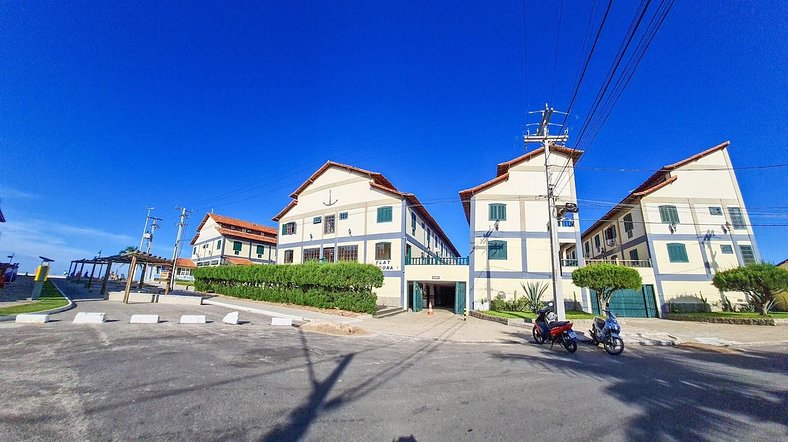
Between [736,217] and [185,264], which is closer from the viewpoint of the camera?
[736,217]

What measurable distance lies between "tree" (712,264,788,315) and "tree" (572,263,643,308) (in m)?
5.42

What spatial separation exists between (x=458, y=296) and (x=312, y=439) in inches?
841

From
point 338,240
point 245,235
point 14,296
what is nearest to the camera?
point 14,296

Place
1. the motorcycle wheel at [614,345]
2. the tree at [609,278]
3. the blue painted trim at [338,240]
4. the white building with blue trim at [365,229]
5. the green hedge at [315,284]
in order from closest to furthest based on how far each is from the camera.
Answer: the motorcycle wheel at [614,345]
the tree at [609,278]
the green hedge at [315,284]
the white building with blue trim at [365,229]
the blue painted trim at [338,240]

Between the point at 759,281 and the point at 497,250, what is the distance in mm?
13774

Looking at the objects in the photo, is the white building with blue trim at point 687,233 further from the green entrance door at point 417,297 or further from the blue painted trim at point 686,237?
the green entrance door at point 417,297

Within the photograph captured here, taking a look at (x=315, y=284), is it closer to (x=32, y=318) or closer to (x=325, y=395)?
(x=32, y=318)

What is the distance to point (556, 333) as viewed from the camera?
33.5 feet

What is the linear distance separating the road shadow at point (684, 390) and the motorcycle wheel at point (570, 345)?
36 cm

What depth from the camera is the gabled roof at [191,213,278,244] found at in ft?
147

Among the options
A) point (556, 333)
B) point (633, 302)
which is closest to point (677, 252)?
point (633, 302)

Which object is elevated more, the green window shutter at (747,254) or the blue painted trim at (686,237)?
the blue painted trim at (686,237)

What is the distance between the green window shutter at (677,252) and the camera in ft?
76.9

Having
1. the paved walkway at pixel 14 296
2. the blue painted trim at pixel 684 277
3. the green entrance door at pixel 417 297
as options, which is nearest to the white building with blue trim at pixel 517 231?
the green entrance door at pixel 417 297
